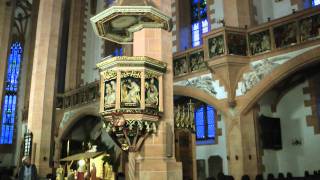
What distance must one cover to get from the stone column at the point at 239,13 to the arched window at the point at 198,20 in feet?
11.9

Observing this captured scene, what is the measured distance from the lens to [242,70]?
10734 mm

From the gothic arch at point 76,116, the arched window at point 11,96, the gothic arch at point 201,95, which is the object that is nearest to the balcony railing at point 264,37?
the gothic arch at point 201,95

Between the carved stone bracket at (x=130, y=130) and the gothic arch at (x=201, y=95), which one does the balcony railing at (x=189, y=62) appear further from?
the carved stone bracket at (x=130, y=130)

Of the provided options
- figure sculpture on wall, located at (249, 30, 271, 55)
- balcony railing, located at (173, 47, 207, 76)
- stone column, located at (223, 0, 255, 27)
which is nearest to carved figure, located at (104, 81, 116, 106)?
figure sculpture on wall, located at (249, 30, 271, 55)

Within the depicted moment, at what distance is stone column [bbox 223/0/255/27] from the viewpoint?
444 inches

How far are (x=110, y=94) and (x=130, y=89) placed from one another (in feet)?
1.31

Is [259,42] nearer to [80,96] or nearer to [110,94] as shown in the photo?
[110,94]

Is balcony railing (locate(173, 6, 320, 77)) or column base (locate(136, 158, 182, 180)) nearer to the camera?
column base (locate(136, 158, 182, 180))

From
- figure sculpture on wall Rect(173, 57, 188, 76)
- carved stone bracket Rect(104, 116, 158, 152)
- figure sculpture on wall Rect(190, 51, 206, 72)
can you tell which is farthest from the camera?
figure sculpture on wall Rect(173, 57, 188, 76)

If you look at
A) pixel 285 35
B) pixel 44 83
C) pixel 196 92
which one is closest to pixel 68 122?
pixel 44 83

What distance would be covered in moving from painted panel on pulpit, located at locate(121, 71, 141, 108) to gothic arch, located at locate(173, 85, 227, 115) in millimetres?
4889

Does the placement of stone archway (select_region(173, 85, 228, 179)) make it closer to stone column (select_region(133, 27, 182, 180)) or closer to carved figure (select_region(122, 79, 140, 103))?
stone column (select_region(133, 27, 182, 180))

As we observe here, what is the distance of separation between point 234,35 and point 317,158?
466 cm

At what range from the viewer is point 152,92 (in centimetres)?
671
